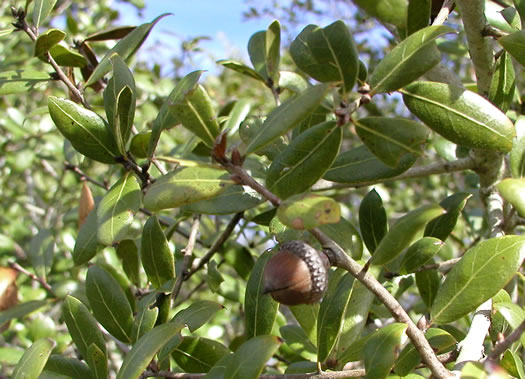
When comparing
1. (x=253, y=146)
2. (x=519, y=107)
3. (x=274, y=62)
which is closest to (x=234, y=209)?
(x=253, y=146)

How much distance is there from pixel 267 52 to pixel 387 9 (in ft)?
1.55

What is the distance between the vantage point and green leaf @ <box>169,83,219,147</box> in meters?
0.67

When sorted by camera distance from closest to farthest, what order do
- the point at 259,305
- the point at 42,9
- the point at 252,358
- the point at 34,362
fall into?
1. the point at 252,358
2. the point at 34,362
3. the point at 259,305
4. the point at 42,9

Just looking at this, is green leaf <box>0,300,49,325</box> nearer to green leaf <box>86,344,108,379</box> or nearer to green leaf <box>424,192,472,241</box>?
green leaf <box>86,344,108,379</box>

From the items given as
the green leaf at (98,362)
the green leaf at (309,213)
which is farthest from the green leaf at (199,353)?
the green leaf at (309,213)

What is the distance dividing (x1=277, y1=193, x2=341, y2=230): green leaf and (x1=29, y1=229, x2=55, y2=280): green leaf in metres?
1.16

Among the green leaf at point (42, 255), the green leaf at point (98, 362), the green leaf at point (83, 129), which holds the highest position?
the green leaf at point (83, 129)

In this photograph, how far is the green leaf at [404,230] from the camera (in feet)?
2.15

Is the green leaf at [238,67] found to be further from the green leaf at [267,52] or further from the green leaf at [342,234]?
the green leaf at [342,234]

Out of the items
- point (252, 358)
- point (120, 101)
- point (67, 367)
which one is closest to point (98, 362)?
point (67, 367)

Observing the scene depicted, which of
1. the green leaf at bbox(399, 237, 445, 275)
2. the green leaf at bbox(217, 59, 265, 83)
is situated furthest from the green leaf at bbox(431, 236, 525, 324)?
the green leaf at bbox(217, 59, 265, 83)

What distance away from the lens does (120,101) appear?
2.87ft

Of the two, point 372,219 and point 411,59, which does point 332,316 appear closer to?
point 372,219

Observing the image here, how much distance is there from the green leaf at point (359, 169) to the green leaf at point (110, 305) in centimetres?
43
